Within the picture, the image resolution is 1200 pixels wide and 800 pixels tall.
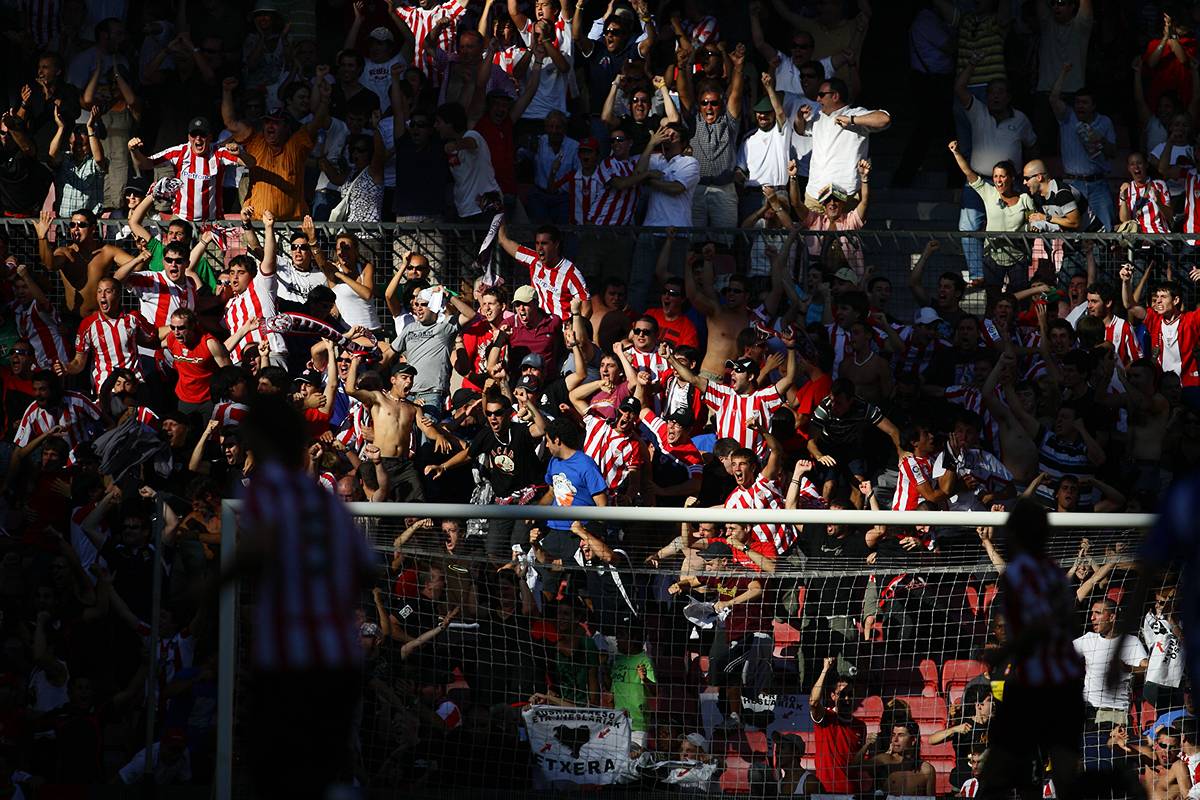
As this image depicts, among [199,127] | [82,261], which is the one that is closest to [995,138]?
[199,127]

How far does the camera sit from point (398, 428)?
12.1 metres

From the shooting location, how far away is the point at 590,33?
1580cm

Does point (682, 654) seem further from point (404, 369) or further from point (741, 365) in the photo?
point (404, 369)

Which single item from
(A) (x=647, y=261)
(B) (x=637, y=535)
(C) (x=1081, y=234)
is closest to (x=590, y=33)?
(A) (x=647, y=261)

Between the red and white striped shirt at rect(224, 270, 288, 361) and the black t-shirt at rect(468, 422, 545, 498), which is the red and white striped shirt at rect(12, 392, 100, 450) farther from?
the black t-shirt at rect(468, 422, 545, 498)

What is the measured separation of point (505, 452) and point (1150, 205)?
6.01m

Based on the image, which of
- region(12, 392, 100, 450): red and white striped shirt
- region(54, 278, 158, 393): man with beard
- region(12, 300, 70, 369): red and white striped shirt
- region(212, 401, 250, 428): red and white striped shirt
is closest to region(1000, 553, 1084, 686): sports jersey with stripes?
region(212, 401, 250, 428): red and white striped shirt

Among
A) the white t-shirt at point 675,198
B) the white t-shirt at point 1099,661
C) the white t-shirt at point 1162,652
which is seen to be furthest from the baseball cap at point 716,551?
the white t-shirt at point 675,198

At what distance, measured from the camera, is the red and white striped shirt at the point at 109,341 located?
12789 mm

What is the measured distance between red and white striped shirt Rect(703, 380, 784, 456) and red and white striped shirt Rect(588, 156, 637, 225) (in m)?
2.40

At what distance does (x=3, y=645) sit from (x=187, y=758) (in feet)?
5.01

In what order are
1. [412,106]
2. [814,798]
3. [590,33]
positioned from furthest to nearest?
[590,33]
[412,106]
[814,798]

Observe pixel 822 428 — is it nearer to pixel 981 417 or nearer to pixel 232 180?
pixel 981 417

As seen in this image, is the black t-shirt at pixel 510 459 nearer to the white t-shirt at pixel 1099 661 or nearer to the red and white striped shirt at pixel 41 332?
the red and white striped shirt at pixel 41 332
